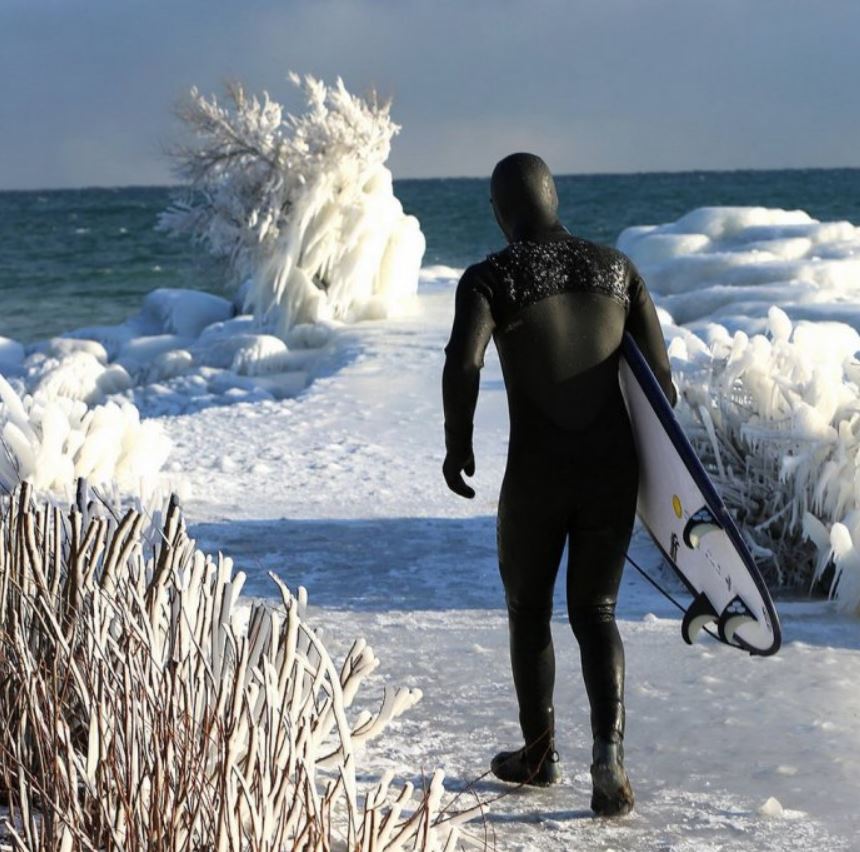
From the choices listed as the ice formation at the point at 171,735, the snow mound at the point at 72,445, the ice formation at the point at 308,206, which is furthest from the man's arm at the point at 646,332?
the ice formation at the point at 308,206

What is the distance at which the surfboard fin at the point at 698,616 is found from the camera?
3.58 meters

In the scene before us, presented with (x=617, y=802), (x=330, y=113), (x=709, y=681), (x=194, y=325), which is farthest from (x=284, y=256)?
(x=617, y=802)

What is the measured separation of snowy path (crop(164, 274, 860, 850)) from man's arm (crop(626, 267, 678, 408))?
1.05 meters

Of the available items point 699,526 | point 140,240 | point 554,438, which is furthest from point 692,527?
point 140,240

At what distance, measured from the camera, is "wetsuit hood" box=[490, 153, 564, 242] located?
12.3 feet

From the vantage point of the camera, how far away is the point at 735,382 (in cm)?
605

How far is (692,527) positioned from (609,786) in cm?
68

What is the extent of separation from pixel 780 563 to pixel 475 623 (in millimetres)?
1458

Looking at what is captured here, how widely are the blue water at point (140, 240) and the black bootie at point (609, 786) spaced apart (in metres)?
13.7

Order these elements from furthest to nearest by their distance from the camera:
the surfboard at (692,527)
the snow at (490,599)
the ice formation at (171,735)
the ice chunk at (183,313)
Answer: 1. the ice chunk at (183,313)
2. the snow at (490,599)
3. the surfboard at (692,527)
4. the ice formation at (171,735)

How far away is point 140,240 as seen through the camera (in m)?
48.5

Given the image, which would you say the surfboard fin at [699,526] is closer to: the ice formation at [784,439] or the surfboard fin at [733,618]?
the surfboard fin at [733,618]

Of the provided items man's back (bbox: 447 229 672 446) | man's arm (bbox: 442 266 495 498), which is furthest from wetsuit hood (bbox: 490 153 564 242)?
man's arm (bbox: 442 266 495 498)

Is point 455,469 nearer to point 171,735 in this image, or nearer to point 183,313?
point 171,735
